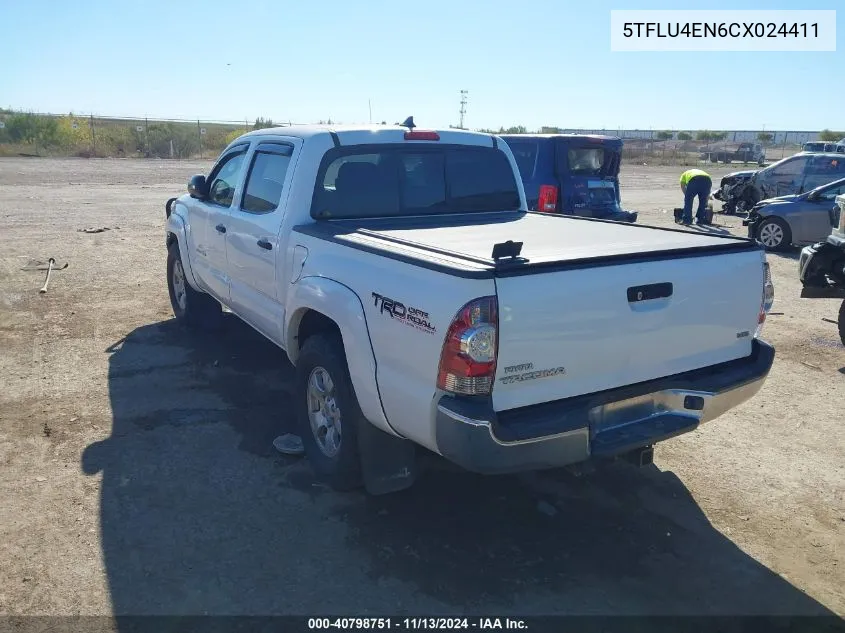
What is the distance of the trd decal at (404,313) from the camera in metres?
3.01

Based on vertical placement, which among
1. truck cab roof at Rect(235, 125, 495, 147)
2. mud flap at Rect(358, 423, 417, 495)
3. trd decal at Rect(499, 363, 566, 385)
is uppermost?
truck cab roof at Rect(235, 125, 495, 147)

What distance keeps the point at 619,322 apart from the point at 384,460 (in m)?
1.46

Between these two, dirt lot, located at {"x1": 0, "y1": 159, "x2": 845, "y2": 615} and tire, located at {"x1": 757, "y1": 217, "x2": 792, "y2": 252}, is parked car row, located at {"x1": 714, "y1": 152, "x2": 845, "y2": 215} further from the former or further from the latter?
dirt lot, located at {"x1": 0, "y1": 159, "x2": 845, "y2": 615}

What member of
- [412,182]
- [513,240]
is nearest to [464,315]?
[513,240]

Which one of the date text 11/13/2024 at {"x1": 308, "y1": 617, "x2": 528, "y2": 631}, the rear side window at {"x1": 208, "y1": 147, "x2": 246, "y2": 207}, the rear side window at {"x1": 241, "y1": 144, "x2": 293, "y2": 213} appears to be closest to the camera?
the date text 11/13/2024 at {"x1": 308, "y1": 617, "x2": 528, "y2": 631}

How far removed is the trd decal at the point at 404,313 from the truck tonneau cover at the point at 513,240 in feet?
0.69

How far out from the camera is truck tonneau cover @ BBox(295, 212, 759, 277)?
10.2 ft

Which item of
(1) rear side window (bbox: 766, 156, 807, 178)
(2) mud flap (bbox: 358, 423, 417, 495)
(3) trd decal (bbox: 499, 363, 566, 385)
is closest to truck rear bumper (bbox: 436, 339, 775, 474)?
(3) trd decal (bbox: 499, 363, 566, 385)

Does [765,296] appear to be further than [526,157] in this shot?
No

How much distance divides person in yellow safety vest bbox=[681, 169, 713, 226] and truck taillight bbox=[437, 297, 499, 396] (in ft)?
48.0

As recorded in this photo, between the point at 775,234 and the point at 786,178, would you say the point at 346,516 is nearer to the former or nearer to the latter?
the point at 775,234

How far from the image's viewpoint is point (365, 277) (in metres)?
3.48

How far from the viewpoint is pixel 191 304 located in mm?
7074

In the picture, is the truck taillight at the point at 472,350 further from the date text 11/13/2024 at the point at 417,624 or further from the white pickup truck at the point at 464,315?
the date text 11/13/2024 at the point at 417,624
